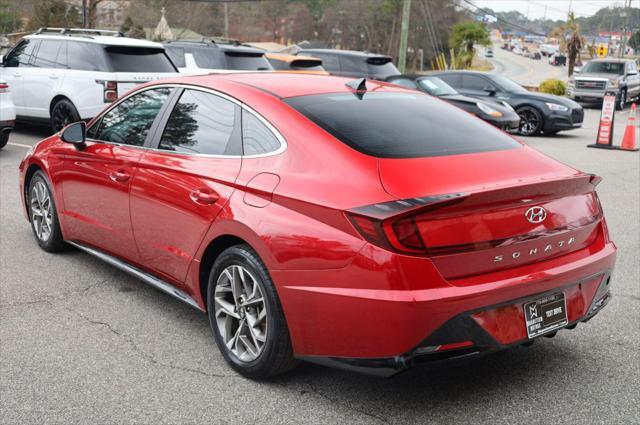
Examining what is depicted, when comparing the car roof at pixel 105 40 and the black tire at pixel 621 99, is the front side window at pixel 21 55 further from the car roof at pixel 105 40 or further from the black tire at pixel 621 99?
the black tire at pixel 621 99

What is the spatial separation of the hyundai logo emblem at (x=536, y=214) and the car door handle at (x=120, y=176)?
100 inches

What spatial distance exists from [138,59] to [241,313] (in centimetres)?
918

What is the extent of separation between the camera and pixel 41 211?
5957 millimetres

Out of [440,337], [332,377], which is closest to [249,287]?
[332,377]

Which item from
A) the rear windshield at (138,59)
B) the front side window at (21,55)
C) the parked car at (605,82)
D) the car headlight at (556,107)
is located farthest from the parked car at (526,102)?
the parked car at (605,82)

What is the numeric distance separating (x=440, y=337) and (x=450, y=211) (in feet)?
1.80

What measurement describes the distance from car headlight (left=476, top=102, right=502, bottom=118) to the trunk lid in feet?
38.6

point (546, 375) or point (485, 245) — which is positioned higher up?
point (485, 245)

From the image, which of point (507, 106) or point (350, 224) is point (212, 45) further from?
point (350, 224)

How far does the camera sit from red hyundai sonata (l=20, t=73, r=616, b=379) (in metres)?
3.04

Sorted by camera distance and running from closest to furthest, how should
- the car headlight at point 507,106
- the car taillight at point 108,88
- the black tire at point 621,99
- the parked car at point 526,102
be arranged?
1. the car taillight at point 108,88
2. the car headlight at point 507,106
3. the parked car at point 526,102
4. the black tire at point 621,99

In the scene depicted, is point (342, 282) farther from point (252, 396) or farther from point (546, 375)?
point (546, 375)

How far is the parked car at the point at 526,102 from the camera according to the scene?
55.2 ft

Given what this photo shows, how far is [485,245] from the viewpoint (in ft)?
10.3
